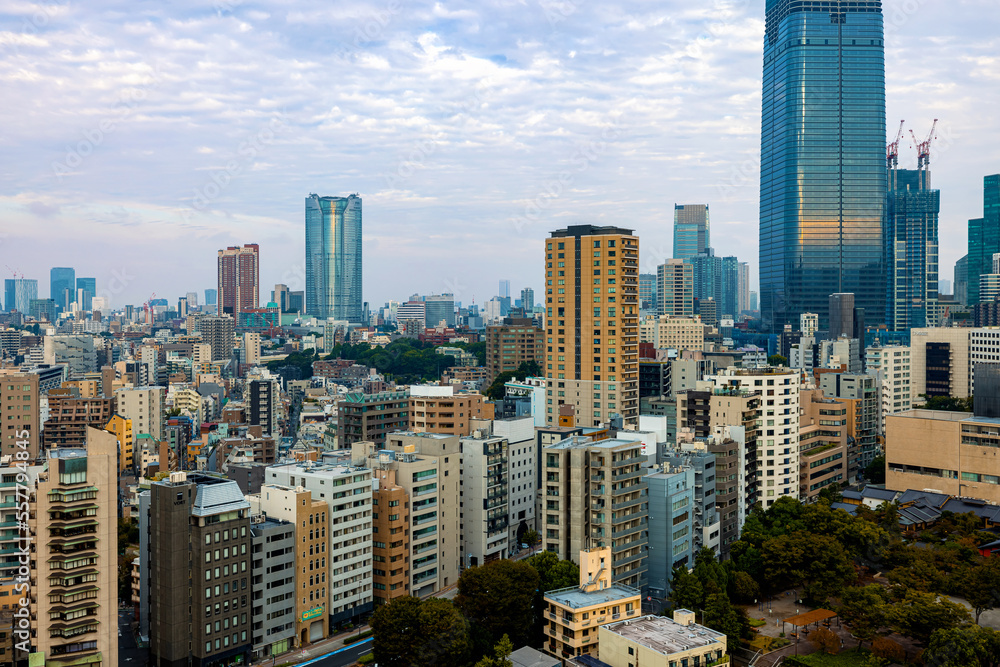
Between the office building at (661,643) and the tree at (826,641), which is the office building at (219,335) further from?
the tree at (826,641)

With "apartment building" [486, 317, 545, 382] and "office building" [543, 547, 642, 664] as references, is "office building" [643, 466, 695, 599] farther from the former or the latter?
"apartment building" [486, 317, 545, 382]

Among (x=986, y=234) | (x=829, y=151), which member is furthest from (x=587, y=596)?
(x=986, y=234)

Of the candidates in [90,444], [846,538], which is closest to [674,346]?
[846,538]

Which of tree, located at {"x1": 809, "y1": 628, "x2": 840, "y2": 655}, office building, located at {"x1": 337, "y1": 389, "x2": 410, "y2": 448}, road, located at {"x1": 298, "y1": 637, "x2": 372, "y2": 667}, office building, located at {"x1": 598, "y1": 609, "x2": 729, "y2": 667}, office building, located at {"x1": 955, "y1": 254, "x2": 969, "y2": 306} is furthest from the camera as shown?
office building, located at {"x1": 955, "y1": 254, "x2": 969, "y2": 306}

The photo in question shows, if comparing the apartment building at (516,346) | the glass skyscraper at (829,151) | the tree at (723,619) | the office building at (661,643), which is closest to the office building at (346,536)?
the office building at (661,643)

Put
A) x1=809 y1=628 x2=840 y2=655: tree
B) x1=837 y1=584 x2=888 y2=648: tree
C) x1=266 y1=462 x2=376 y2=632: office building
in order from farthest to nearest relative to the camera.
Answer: x1=266 y1=462 x2=376 y2=632: office building → x1=809 y1=628 x2=840 y2=655: tree → x1=837 y1=584 x2=888 y2=648: tree

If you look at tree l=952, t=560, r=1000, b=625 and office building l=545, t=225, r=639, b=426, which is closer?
tree l=952, t=560, r=1000, b=625

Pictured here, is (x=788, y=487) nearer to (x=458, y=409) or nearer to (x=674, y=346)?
(x=458, y=409)

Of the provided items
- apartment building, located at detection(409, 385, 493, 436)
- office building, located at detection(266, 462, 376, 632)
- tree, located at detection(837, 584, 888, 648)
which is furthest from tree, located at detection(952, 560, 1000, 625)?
apartment building, located at detection(409, 385, 493, 436)
